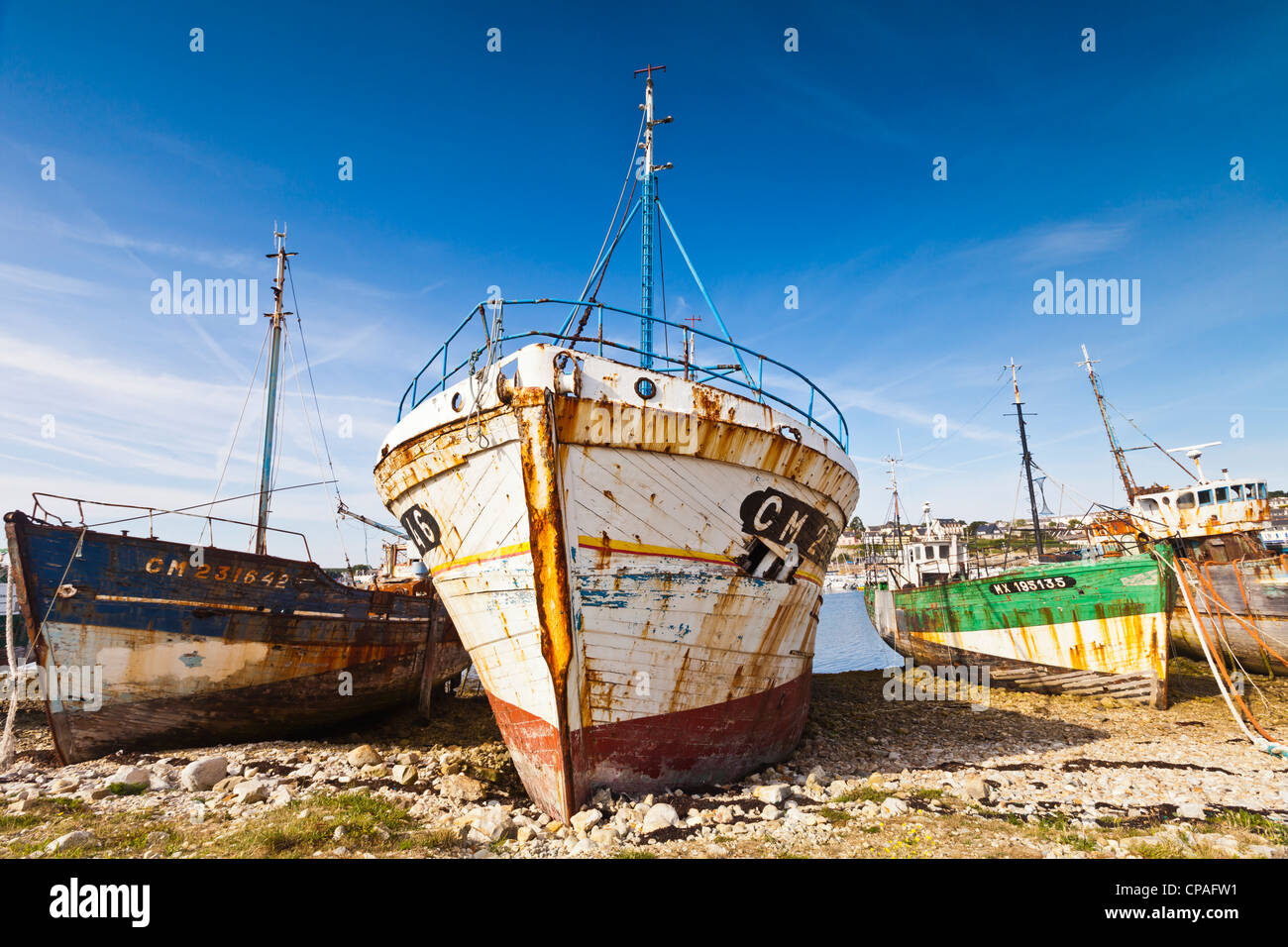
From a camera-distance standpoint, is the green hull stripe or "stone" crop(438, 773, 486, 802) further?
the green hull stripe

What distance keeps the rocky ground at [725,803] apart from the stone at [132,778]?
0.13 ft

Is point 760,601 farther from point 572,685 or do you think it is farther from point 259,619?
point 259,619

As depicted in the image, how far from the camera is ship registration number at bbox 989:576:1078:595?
47.4ft

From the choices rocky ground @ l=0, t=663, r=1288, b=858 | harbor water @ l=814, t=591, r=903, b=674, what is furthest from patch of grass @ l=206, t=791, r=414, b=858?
harbor water @ l=814, t=591, r=903, b=674

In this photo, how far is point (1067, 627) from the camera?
47.2ft

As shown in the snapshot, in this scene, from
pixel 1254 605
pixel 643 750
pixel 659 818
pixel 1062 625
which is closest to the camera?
pixel 659 818

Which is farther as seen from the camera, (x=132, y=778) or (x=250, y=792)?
(x=132, y=778)

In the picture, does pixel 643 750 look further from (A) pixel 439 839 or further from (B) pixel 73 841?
(B) pixel 73 841

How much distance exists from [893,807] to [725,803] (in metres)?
1.82

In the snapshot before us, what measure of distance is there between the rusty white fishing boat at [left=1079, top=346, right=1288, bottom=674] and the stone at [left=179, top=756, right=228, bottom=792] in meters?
19.9

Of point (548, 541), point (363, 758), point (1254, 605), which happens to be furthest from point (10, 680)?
point (1254, 605)

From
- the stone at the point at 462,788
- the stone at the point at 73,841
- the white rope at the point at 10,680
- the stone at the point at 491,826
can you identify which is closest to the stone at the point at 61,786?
the white rope at the point at 10,680

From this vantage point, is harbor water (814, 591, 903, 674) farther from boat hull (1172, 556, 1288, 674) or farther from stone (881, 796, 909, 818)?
boat hull (1172, 556, 1288, 674)
